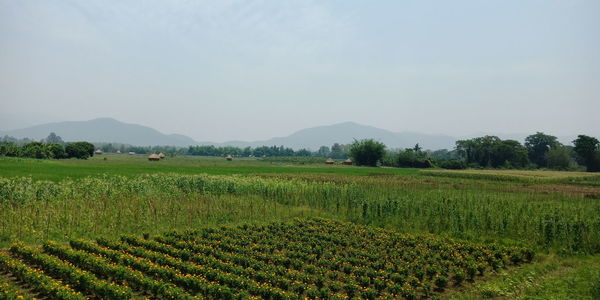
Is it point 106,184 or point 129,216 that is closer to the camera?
point 129,216

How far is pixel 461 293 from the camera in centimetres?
1148

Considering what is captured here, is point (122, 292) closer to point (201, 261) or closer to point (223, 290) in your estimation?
point (223, 290)

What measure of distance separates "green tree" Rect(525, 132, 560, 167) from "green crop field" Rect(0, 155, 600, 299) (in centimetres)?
11285

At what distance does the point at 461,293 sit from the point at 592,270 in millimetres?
5691

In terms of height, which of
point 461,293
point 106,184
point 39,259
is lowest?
point 461,293

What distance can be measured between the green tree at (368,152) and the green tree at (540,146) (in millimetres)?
59835

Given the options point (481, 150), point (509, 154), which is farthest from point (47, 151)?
point (509, 154)

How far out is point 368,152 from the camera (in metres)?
97.4

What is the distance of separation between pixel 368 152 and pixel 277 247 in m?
84.0

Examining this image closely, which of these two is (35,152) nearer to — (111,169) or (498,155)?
(111,169)

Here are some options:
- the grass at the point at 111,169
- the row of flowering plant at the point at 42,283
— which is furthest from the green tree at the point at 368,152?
the row of flowering plant at the point at 42,283

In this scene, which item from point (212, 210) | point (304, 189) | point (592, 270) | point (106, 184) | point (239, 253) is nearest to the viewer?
point (592, 270)

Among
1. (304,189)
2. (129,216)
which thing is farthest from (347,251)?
(304,189)

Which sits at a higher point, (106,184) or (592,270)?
(106,184)
